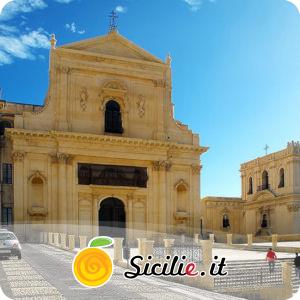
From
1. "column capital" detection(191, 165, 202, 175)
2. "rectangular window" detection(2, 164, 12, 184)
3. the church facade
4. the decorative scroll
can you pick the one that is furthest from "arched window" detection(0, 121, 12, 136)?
the church facade

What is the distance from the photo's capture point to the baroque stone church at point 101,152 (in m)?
30.7

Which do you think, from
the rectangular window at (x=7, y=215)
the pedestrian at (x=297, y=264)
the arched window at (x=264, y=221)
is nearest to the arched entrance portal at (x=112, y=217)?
the rectangular window at (x=7, y=215)

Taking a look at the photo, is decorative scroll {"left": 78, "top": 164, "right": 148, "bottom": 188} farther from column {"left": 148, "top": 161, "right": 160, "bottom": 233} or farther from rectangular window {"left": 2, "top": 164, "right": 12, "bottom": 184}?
rectangular window {"left": 2, "top": 164, "right": 12, "bottom": 184}

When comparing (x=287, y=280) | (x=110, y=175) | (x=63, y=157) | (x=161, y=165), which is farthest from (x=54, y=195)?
(x=287, y=280)

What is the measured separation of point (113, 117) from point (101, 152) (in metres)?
2.55

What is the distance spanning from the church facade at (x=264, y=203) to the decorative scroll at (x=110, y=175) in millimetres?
11726

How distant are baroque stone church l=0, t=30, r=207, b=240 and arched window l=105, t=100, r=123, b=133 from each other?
6 cm

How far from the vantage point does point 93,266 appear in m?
9.18

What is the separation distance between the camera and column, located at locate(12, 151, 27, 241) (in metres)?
29.5

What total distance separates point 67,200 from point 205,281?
70.1 ft

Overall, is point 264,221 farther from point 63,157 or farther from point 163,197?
point 63,157

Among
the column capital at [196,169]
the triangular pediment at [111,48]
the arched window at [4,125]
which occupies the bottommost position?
the column capital at [196,169]

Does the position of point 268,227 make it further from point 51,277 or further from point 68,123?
point 51,277

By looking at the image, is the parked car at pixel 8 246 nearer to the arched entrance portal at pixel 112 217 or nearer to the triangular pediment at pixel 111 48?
the arched entrance portal at pixel 112 217
